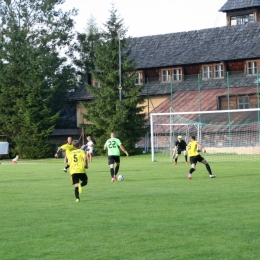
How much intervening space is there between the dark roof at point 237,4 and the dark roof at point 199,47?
994cm

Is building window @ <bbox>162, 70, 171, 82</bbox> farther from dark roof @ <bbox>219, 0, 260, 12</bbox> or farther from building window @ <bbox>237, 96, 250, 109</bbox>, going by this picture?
dark roof @ <bbox>219, 0, 260, 12</bbox>

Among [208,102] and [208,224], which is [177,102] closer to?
[208,102]

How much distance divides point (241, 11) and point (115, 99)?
27191 mm

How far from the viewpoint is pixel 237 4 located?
76.9 meters

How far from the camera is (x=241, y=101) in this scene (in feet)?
190

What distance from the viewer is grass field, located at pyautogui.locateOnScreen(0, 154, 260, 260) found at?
10602mm

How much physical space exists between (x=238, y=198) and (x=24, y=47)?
4643 centimetres

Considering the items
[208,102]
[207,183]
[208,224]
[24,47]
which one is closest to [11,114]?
[24,47]

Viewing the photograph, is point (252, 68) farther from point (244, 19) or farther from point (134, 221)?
point (134, 221)

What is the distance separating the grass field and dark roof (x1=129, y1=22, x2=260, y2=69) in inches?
1616

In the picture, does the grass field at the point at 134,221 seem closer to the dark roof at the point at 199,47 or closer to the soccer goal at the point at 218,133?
the soccer goal at the point at 218,133

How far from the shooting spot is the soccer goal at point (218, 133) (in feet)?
159

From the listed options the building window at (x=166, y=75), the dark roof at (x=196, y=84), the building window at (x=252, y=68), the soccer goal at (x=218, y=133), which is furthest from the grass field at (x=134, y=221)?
the building window at (x=166, y=75)

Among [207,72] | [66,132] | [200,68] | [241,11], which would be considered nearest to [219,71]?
[207,72]
